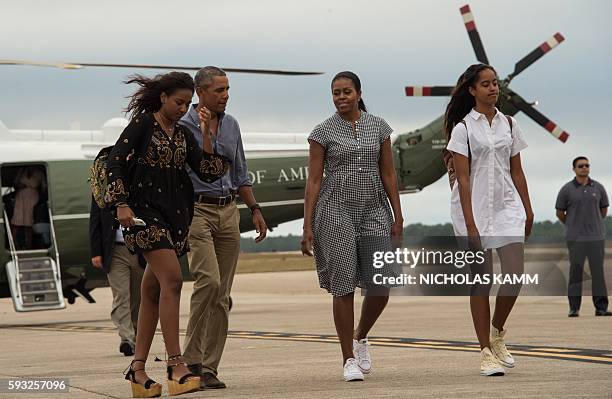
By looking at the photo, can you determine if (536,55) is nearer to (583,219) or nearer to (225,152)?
(583,219)

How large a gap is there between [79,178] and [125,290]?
886cm

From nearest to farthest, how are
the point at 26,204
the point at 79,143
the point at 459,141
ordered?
1. the point at 459,141
2. the point at 26,204
3. the point at 79,143

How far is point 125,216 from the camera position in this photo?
840cm

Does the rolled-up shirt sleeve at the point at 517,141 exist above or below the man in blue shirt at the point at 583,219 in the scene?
above

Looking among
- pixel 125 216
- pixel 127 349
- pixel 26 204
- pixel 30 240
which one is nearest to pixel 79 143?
pixel 26 204

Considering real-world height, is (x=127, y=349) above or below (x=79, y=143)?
below

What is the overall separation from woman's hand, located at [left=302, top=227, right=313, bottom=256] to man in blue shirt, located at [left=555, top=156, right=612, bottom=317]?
8883mm

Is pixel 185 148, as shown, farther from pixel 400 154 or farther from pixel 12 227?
pixel 400 154

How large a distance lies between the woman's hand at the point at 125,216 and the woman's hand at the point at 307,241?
1.48 meters

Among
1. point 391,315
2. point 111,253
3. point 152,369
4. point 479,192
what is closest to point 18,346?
point 111,253

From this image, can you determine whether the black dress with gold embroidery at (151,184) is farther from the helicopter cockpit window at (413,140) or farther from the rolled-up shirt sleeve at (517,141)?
the helicopter cockpit window at (413,140)

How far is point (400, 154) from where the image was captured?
25.6m

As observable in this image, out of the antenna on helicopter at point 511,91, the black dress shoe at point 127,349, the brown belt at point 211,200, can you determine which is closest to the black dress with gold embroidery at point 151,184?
the brown belt at point 211,200

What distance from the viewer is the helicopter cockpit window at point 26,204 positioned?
21781 mm
